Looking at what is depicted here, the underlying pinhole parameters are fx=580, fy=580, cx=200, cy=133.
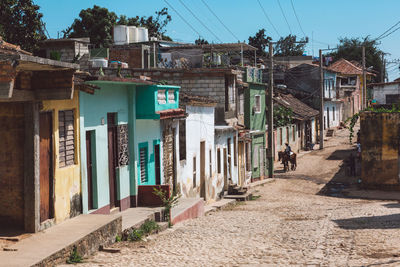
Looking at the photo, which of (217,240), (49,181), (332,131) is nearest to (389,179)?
(217,240)

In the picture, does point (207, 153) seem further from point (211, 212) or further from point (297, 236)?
point (297, 236)

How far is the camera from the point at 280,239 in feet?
45.4

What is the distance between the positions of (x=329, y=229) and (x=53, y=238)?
27.1 ft

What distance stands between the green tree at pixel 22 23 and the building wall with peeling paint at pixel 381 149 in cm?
1636

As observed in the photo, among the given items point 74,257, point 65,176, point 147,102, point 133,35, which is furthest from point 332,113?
point 74,257

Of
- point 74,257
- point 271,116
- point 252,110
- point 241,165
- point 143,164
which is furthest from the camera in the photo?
point 252,110

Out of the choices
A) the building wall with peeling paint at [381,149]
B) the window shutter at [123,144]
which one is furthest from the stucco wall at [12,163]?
the building wall with peeling paint at [381,149]

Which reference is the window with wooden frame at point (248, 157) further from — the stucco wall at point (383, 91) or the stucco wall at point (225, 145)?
the stucco wall at point (383, 91)

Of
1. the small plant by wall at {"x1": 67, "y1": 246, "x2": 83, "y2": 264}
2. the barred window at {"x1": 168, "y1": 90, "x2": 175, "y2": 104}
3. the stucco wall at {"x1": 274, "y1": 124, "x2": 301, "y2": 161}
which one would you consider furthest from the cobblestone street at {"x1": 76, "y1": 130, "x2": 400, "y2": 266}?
the stucco wall at {"x1": 274, "y1": 124, "x2": 301, "y2": 161}

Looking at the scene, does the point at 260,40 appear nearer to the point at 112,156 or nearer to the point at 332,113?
the point at 332,113

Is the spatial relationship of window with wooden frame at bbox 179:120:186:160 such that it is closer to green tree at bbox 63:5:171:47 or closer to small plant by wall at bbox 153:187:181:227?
small plant by wall at bbox 153:187:181:227

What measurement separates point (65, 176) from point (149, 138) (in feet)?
18.4

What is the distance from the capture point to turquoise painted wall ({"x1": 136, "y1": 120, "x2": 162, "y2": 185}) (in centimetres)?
1627

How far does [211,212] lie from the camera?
2036 cm
